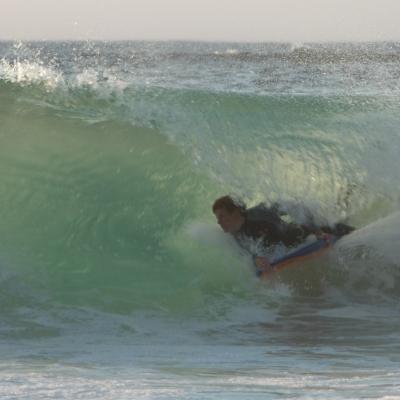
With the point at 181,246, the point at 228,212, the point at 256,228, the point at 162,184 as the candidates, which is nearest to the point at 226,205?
the point at 228,212

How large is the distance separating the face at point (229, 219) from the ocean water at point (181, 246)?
0.85ft

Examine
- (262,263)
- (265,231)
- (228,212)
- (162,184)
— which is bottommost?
(262,263)

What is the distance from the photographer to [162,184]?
8.33 metres

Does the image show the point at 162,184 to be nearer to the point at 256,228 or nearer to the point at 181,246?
the point at 181,246

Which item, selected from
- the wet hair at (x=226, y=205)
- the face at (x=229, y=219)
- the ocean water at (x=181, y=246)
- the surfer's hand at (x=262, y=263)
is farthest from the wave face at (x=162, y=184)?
the wet hair at (x=226, y=205)

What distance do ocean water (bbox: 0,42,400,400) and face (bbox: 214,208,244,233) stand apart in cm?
26

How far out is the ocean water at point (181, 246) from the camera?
4.37 meters

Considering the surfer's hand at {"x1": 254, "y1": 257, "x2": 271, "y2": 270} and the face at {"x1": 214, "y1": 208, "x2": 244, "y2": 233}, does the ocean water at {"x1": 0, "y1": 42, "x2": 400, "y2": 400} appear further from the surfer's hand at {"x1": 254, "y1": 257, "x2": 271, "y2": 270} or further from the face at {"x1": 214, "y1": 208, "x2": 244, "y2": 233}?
the face at {"x1": 214, "y1": 208, "x2": 244, "y2": 233}

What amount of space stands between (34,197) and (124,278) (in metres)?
1.34

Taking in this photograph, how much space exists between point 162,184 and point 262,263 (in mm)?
1825

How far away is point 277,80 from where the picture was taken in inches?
960

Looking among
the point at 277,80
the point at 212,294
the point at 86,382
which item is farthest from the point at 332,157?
the point at 277,80

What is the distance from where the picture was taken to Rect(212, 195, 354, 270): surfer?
6.82 meters

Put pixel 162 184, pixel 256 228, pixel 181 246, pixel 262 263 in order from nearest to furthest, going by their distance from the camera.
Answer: pixel 262 263, pixel 256 228, pixel 181 246, pixel 162 184
